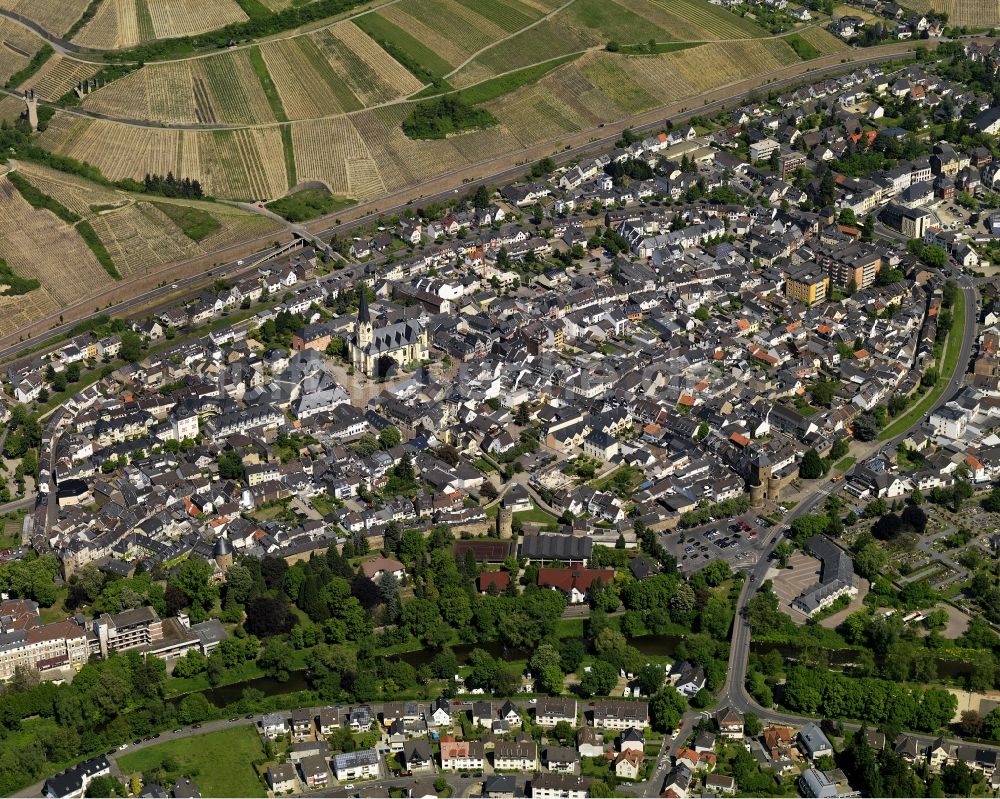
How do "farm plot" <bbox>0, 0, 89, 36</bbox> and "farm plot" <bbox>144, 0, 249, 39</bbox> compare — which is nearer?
"farm plot" <bbox>0, 0, 89, 36</bbox>

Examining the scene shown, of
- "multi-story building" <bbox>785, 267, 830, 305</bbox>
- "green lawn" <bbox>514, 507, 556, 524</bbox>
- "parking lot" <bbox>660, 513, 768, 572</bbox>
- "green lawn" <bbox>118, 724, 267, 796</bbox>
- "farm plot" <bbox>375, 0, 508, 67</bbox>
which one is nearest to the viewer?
"green lawn" <bbox>118, 724, 267, 796</bbox>

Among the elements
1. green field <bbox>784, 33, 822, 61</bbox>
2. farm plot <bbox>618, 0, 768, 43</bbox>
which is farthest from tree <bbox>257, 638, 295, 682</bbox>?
green field <bbox>784, 33, 822, 61</bbox>

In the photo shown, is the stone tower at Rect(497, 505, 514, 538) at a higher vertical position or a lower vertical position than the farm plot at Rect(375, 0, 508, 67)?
lower

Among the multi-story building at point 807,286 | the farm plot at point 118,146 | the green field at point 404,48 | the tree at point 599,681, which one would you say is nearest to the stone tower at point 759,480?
the tree at point 599,681

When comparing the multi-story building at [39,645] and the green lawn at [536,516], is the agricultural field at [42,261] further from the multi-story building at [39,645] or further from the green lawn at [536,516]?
the green lawn at [536,516]

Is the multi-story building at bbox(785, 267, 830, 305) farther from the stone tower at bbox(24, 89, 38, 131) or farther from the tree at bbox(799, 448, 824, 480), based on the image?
the stone tower at bbox(24, 89, 38, 131)

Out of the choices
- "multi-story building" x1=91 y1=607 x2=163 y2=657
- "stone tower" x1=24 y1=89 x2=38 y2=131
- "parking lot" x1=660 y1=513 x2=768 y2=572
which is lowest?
"multi-story building" x1=91 y1=607 x2=163 y2=657

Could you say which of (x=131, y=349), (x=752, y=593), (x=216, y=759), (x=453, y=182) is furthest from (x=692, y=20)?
(x=216, y=759)

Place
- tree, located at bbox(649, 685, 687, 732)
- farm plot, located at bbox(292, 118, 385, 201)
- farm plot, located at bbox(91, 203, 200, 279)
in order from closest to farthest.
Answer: tree, located at bbox(649, 685, 687, 732) → farm plot, located at bbox(91, 203, 200, 279) → farm plot, located at bbox(292, 118, 385, 201)

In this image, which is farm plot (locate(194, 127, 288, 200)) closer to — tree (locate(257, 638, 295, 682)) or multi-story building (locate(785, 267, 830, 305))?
multi-story building (locate(785, 267, 830, 305))
